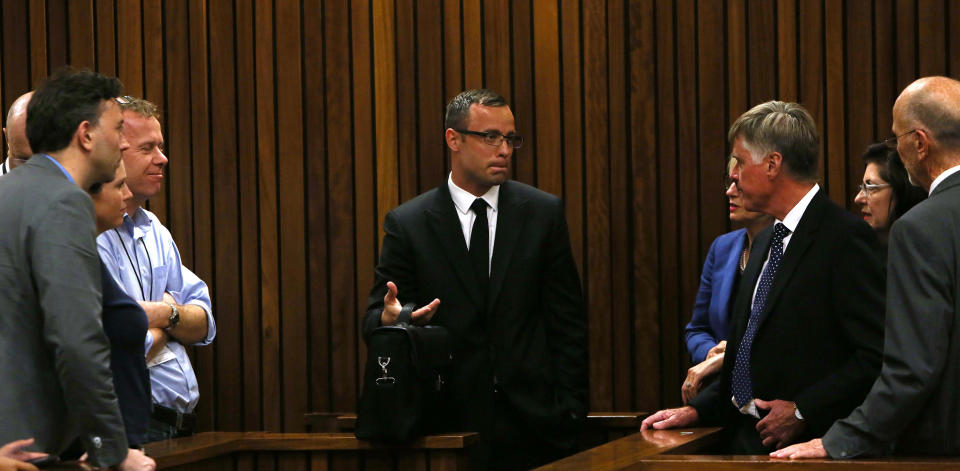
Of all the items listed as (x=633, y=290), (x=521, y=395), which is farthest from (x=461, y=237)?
(x=633, y=290)

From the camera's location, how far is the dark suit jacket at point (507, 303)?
3904mm

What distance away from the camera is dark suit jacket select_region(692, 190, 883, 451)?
3004 millimetres

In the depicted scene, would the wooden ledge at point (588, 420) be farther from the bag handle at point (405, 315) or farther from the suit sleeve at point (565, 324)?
the bag handle at point (405, 315)

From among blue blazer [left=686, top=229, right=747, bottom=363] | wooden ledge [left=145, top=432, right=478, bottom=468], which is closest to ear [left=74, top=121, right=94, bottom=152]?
wooden ledge [left=145, top=432, right=478, bottom=468]

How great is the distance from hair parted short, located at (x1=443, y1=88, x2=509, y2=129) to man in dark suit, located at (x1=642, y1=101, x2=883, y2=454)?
1150 mm

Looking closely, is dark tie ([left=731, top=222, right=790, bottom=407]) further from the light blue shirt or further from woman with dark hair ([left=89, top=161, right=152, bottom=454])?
the light blue shirt

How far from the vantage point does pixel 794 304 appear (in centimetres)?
311

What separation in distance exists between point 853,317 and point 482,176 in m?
1.56

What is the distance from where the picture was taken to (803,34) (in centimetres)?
466

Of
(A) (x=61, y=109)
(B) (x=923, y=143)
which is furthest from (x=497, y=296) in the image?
(A) (x=61, y=109)

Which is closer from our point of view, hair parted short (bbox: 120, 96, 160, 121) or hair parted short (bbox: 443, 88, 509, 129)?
hair parted short (bbox: 120, 96, 160, 121)

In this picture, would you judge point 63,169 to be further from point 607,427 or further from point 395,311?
point 607,427

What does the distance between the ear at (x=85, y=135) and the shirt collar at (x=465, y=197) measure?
5.44ft

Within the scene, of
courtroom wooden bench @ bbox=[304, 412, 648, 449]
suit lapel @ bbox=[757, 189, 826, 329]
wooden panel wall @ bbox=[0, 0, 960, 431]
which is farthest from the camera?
wooden panel wall @ bbox=[0, 0, 960, 431]
